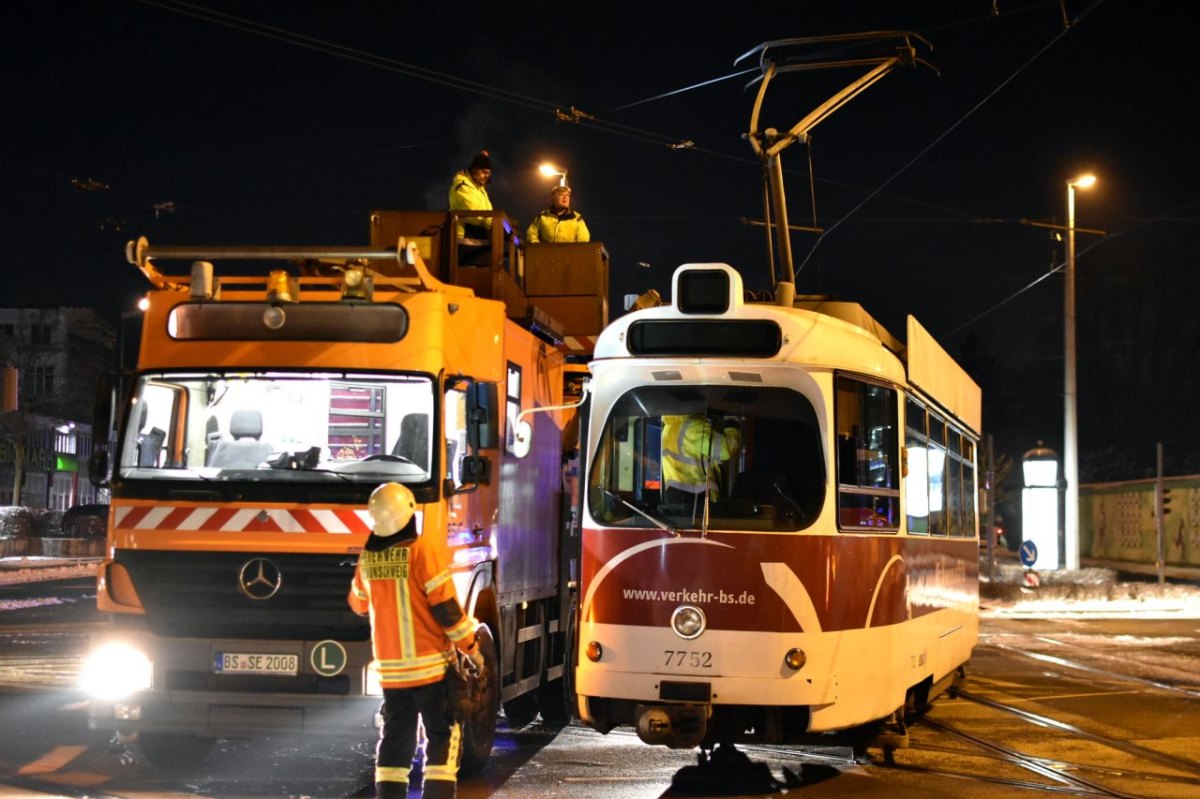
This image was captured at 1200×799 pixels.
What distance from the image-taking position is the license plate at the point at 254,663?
9141 millimetres

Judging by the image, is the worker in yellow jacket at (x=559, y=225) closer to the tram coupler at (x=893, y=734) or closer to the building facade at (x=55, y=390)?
the tram coupler at (x=893, y=734)

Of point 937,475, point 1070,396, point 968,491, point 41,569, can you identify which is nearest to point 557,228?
point 968,491

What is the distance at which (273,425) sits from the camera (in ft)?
32.3

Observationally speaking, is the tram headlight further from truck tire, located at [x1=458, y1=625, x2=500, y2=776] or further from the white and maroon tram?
truck tire, located at [x1=458, y1=625, x2=500, y2=776]

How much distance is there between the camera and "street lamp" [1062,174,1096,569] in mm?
34500

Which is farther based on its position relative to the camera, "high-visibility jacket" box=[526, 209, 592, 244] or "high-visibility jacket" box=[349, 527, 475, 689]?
"high-visibility jacket" box=[526, 209, 592, 244]

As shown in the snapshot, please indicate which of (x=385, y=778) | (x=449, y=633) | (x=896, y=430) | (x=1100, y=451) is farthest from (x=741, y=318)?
(x=1100, y=451)

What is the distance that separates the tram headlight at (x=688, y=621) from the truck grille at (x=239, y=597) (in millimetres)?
1844

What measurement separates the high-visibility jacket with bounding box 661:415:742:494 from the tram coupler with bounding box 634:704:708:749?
1.32 meters

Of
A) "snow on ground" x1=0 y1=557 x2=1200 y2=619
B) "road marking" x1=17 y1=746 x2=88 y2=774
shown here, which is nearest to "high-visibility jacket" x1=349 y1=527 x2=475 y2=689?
"road marking" x1=17 y1=746 x2=88 y2=774

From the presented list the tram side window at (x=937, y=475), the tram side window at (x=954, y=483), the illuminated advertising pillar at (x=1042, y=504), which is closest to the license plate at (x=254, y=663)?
the tram side window at (x=937, y=475)

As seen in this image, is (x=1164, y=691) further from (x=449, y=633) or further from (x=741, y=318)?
(x=449, y=633)

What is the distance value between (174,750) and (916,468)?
5410 millimetres

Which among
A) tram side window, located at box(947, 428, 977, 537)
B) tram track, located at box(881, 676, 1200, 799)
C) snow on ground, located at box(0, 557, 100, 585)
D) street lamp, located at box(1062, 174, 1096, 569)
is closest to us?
tram track, located at box(881, 676, 1200, 799)
